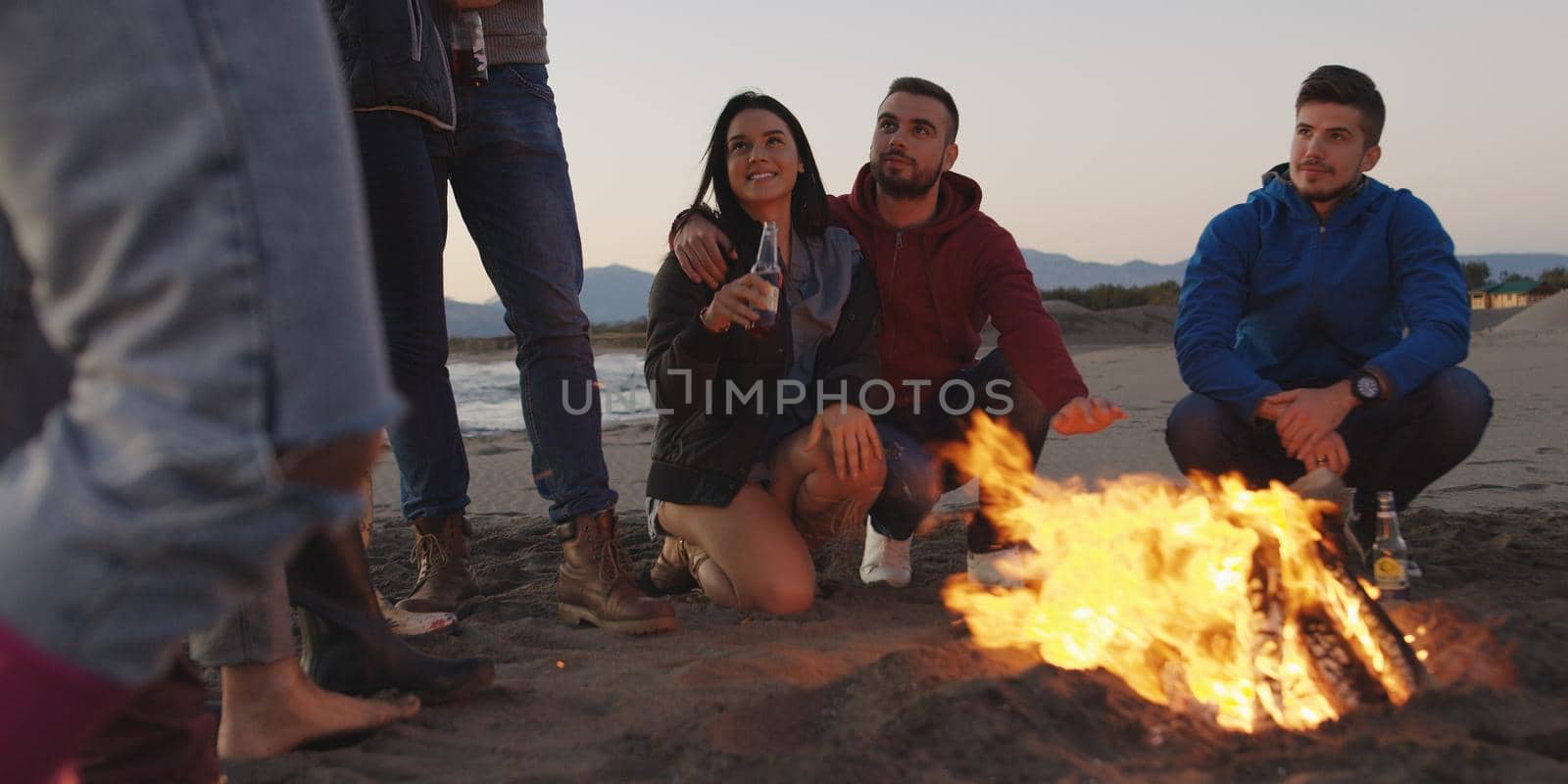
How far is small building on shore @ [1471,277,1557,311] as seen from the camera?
2528 centimetres

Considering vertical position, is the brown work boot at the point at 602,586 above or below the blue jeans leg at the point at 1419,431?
below

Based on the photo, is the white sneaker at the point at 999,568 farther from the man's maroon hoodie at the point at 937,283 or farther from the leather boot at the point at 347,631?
the leather boot at the point at 347,631

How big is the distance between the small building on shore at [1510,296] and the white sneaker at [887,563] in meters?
25.8

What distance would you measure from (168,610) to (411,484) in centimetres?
262

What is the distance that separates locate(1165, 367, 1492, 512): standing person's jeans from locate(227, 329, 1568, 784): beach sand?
340 mm

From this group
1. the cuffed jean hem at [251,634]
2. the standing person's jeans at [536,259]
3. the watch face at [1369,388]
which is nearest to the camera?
the cuffed jean hem at [251,634]

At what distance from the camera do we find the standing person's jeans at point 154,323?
81 cm

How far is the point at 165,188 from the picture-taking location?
84 cm

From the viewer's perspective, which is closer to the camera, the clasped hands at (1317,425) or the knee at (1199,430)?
the clasped hands at (1317,425)

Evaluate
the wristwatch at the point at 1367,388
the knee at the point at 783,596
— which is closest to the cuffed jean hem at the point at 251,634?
the knee at the point at 783,596

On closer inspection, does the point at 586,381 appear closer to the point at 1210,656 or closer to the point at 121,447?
the point at 1210,656

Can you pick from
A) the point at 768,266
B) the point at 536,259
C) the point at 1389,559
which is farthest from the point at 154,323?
the point at 1389,559

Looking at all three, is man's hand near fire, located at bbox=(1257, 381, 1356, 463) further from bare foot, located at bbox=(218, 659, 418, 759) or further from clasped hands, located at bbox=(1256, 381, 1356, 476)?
bare foot, located at bbox=(218, 659, 418, 759)

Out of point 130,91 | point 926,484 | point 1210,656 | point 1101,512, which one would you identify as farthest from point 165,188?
point 926,484
